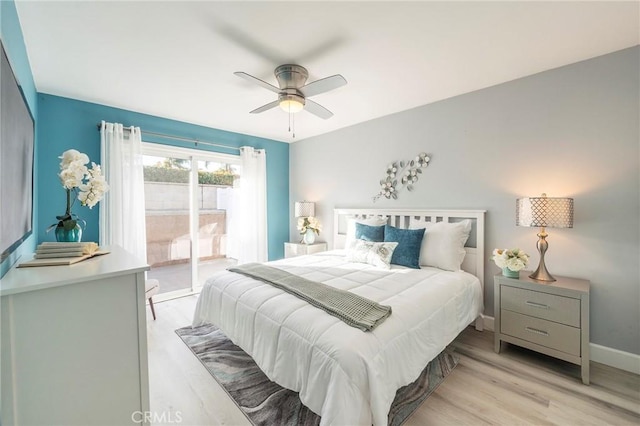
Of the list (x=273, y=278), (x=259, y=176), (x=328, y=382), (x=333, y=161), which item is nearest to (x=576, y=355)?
(x=328, y=382)

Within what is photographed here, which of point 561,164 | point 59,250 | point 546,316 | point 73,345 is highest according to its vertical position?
point 561,164

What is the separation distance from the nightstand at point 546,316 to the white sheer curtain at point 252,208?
3.43 metres

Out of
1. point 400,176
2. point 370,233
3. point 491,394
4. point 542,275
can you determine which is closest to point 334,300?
point 491,394

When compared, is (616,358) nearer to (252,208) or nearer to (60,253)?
(60,253)

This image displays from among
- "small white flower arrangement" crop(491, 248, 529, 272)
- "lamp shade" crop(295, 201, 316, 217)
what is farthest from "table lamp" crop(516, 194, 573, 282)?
"lamp shade" crop(295, 201, 316, 217)

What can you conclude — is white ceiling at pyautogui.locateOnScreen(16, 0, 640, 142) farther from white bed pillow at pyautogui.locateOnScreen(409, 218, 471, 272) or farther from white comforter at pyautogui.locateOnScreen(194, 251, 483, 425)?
white comforter at pyautogui.locateOnScreen(194, 251, 483, 425)

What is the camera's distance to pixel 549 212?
2.21 meters

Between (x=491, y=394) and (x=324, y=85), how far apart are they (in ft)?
8.60

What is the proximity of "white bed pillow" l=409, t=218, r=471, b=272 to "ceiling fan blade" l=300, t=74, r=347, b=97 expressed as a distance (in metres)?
1.82

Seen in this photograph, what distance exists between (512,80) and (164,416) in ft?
13.3

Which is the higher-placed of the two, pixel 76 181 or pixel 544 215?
pixel 76 181

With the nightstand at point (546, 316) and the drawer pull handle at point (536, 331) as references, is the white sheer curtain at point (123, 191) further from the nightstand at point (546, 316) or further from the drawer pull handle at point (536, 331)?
the drawer pull handle at point (536, 331)

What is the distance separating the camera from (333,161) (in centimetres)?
445

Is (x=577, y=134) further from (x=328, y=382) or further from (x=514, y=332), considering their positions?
(x=328, y=382)
